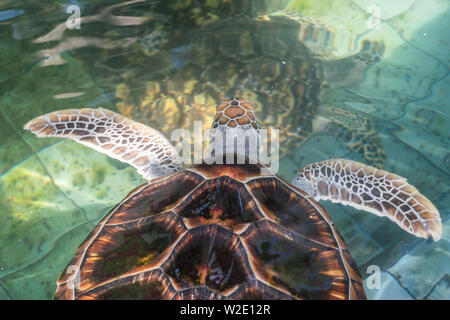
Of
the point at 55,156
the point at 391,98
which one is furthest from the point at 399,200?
the point at 55,156

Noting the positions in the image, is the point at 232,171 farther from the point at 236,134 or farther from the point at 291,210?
the point at 236,134

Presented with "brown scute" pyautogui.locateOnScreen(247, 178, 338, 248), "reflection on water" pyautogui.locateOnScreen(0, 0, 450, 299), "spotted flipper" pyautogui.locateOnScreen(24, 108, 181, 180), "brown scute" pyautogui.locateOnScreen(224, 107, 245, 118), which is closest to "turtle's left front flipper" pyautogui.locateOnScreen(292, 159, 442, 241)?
"reflection on water" pyautogui.locateOnScreen(0, 0, 450, 299)

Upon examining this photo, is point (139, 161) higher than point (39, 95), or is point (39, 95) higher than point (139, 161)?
point (39, 95)

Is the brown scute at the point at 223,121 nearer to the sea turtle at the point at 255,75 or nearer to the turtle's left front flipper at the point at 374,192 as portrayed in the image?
the sea turtle at the point at 255,75

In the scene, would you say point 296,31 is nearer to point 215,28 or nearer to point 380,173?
point 215,28

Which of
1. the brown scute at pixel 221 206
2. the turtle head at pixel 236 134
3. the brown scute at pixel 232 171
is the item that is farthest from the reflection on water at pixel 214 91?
the brown scute at pixel 221 206

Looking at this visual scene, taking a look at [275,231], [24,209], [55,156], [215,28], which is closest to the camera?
[275,231]

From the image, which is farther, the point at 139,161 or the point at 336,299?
the point at 139,161

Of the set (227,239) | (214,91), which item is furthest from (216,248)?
(214,91)
